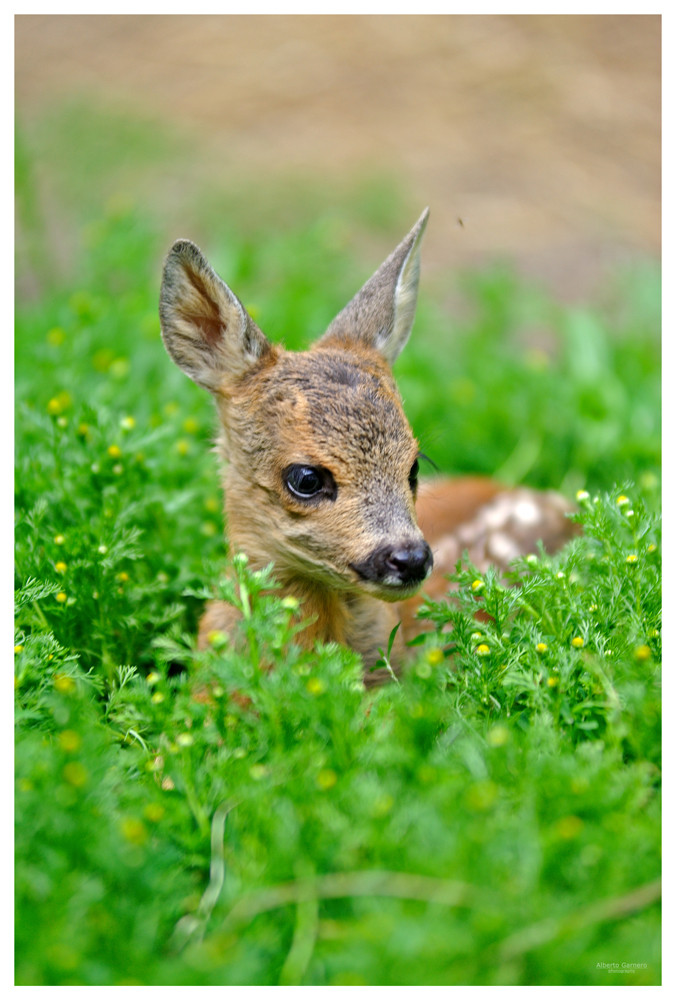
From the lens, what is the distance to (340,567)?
357 cm

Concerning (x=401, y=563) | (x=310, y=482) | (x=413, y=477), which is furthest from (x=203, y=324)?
(x=401, y=563)

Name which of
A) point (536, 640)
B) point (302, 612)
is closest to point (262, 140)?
point (302, 612)

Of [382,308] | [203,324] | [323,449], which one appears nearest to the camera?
A: [323,449]

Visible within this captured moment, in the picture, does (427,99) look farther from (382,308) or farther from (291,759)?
(291,759)

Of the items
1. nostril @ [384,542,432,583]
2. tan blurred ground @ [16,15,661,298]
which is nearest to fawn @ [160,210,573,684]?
nostril @ [384,542,432,583]

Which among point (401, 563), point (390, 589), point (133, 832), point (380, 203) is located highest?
point (133, 832)

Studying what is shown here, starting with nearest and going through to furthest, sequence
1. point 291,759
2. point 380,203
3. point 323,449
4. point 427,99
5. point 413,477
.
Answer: point 291,759
point 323,449
point 413,477
point 380,203
point 427,99

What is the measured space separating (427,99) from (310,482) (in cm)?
807

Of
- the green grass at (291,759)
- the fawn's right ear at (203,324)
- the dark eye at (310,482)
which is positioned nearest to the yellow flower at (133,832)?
the green grass at (291,759)

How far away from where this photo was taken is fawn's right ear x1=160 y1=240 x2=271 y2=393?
3904 mm

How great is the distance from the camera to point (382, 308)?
432 cm

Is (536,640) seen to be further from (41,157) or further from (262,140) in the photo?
(262,140)
